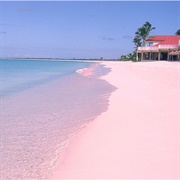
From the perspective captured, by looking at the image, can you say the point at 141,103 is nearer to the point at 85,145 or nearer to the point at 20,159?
the point at 85,145

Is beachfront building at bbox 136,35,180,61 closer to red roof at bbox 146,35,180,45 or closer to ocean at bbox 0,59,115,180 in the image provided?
red roof at bbox 146,35,180,45

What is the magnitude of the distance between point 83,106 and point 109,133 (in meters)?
3.38

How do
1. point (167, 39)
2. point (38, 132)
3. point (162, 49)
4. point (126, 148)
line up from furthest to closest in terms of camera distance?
point (167, 39) < point (162, 49) < point (38, 132) < point (126, 148)

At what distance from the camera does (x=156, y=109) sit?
24.1 feet

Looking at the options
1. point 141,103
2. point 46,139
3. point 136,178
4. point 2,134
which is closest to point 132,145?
point 136,178

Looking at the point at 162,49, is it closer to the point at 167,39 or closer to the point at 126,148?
the point at 167,39

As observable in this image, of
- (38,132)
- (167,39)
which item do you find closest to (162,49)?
(167,39)

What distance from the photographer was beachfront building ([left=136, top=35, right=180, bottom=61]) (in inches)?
1574

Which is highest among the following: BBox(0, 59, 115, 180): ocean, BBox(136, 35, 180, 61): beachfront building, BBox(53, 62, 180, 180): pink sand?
BBox(136, 35, 180, 61): beachfront building

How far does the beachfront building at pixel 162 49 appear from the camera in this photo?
39969 mm

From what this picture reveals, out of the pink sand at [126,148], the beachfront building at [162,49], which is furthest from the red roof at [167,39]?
the pink sand at [126,148]

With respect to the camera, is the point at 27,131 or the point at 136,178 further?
the point at 27,131

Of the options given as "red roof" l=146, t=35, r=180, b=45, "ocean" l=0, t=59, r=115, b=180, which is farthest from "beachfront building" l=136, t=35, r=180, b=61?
"ocean" l=0, t=59, r=115, b=180

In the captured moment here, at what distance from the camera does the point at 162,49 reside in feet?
133
